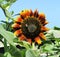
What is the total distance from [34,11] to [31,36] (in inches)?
6.4

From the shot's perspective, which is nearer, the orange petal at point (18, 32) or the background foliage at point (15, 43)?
the background foliage at point (15, 43)

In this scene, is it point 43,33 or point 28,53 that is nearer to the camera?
point 28,53

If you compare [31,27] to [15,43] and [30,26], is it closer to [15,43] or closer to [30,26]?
[30,26]

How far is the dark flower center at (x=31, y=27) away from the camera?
1.44 meters

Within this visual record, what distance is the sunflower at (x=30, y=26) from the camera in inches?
57.4

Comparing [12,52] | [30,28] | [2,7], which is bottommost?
[12,52]

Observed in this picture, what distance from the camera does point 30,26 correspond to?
1.44m

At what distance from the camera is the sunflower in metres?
1.46

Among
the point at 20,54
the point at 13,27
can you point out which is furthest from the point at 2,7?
the point at 20,54

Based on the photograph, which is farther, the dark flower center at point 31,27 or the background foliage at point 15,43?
the dark flower center at point 31,27

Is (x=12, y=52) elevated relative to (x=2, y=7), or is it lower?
lower

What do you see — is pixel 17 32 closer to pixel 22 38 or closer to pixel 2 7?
pixel 22 38

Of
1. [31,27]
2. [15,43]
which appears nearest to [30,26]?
[31,27]

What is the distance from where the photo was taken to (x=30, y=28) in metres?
1.44
